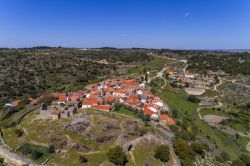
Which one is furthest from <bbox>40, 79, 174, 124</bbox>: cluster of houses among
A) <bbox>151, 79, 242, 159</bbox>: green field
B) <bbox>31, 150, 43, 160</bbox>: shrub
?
<bbox>31, 150, 43, 160</bbox>: shrub

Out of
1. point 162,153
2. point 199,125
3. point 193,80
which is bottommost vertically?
point 199,125

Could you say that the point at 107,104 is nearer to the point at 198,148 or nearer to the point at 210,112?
the point at 198,148

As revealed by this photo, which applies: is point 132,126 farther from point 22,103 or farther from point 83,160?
point 22,103

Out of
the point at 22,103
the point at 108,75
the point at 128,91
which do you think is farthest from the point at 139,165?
the point at 108,75

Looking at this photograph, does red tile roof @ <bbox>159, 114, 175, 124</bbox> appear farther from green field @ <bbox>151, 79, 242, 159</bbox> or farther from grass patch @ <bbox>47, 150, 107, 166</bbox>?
grass patch @ <bbox>47, 150, 107, 166</bbox>

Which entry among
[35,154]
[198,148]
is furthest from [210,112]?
[35,154]
